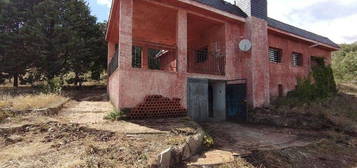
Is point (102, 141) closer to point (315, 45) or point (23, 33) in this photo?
point (23, 33)

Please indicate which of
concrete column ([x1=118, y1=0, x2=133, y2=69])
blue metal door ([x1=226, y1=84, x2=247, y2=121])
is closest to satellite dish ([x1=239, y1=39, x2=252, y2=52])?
blue metal door ([x1=226, y1=84, x2=247, y2=121])

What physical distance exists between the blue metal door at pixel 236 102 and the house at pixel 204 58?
5cm

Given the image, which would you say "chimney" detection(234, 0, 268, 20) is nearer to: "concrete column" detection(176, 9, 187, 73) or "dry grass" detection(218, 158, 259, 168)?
"concrete column" detection(176, 9, 187, 73)

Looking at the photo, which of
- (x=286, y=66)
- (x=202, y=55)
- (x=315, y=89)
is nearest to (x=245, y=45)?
(x=202, y=55)

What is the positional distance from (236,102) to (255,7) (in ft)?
16.2

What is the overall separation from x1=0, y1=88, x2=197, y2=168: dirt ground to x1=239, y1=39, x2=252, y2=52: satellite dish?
5627mm

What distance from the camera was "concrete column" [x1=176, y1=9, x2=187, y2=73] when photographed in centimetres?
940

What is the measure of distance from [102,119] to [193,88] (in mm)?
3896

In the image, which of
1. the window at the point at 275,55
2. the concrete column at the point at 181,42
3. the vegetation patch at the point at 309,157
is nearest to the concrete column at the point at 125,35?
the concrete column at the point at 181,42

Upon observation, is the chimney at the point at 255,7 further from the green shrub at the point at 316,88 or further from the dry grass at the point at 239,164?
the dry grass at the point at 239,164

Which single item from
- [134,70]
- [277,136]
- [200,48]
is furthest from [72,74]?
[277,136]

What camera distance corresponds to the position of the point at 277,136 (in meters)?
8.39

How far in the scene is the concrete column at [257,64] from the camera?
1119 centimetres

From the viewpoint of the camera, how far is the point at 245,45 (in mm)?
11156
